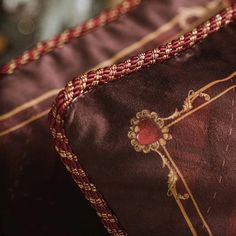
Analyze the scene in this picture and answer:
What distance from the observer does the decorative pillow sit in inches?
22.3

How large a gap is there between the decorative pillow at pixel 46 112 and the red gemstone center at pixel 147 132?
17 cm

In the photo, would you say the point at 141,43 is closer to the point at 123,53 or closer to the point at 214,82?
the point at 123,53

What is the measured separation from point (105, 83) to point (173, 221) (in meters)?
0.15

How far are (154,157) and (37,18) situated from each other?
2.05ft

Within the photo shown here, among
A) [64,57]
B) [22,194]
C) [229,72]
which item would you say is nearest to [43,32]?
[64,57]

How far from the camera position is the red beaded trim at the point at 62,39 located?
61 centimetres

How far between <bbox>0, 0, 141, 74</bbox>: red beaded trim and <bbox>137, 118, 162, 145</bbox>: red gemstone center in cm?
24

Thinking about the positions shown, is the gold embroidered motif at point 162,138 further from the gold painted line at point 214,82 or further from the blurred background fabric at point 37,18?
the blurred background fabric at point 37,18

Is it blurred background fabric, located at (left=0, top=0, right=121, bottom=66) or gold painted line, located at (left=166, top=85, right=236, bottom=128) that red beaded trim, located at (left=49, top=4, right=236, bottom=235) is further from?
blurred background fabric, located at (left=0, top=0, right=121, bottom=66)

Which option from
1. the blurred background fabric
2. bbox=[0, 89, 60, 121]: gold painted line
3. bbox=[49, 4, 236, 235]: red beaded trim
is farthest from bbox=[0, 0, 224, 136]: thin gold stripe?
the blurred background fabric

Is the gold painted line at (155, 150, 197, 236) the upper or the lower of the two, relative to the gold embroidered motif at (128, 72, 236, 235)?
lower

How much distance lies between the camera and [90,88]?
45cm

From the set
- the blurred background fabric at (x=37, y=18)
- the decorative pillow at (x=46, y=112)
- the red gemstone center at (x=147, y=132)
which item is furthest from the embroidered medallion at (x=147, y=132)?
the blurred background fabric at (x=37, y=18)

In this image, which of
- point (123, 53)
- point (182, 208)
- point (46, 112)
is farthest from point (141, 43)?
point (182, 208)
